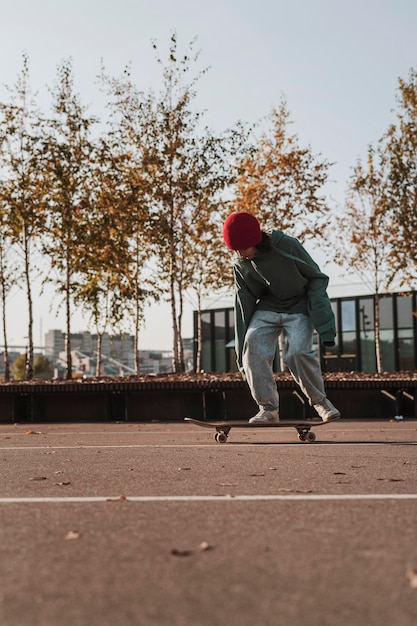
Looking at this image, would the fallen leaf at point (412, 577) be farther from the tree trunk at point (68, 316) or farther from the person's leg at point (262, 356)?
the tree trunk at point (68, 316)

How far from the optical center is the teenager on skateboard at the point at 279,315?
8.02 metres

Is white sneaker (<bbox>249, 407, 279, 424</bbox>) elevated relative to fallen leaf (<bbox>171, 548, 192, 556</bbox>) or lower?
elevated

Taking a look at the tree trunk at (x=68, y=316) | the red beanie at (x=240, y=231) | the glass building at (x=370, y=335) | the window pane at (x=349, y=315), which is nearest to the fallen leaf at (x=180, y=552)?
the red beanie at (x=240, y=231)

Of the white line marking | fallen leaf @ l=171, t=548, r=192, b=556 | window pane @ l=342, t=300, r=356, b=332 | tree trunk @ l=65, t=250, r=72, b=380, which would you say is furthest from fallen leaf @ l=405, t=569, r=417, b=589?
window pane @ l=342, t=300, r=356, b=332

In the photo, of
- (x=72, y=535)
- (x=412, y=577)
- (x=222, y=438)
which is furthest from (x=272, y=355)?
(x=412, y=577)

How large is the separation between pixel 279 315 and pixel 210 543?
205 inches

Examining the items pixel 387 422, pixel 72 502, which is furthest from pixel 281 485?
pixel 387 422

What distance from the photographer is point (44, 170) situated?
21.0m

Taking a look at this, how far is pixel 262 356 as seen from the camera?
825cm

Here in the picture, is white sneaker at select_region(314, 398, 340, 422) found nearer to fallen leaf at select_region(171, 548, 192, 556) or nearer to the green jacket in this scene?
the green jacket

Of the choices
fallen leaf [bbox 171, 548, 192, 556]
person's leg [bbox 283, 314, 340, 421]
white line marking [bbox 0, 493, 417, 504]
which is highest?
person's leg [bbox 283, 314, 340, 421]

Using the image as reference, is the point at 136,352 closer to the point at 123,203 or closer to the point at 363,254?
the point at 123,203

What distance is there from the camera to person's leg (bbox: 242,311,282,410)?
8211mm

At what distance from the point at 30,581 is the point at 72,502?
5.41 feet
